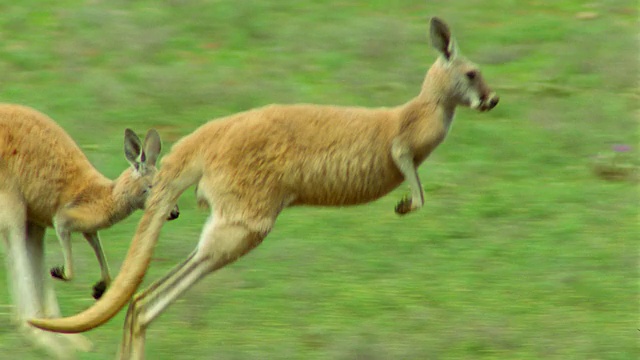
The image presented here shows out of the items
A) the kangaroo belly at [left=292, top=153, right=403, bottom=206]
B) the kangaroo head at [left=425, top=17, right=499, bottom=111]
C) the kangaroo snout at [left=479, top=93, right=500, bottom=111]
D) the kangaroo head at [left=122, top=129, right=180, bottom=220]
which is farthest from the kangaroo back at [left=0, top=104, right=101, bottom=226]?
the kangaroo snout at [left=479, top=93, right=500, bottom=111]

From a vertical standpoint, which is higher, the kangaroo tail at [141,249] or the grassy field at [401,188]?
the kangaroo tail at [141,249]

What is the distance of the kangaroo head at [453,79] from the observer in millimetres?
6137

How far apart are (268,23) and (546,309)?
4.72m

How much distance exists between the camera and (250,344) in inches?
242

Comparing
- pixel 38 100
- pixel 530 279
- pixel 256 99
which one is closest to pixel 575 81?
pixel 256 99

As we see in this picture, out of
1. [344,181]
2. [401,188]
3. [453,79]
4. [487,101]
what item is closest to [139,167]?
[344,181]

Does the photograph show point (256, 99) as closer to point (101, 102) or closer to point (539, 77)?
point (101, 102)

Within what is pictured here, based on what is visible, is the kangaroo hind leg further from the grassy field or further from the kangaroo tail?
the grassy field

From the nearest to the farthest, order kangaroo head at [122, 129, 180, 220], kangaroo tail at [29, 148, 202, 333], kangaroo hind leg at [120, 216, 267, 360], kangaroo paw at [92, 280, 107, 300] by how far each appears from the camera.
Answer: kangaroo tail at [29, 148, 202, 333] < kangaroo hind leg at [120, 216, 267, 360] < kangaroo paw at [92, 280, 107, 300] < kangaroo head at [122, 129, 180, 220]

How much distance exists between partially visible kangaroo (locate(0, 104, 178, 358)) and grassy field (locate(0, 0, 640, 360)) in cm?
25

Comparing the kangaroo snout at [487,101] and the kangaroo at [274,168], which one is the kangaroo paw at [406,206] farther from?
the kangaroo snout at [487,101]

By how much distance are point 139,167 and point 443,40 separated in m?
1.47

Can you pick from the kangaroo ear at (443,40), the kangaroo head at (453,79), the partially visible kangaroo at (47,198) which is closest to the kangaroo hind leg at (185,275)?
the partially visible kangaroo at (47,198)

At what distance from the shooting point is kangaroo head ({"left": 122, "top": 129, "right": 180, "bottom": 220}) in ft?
20.2
